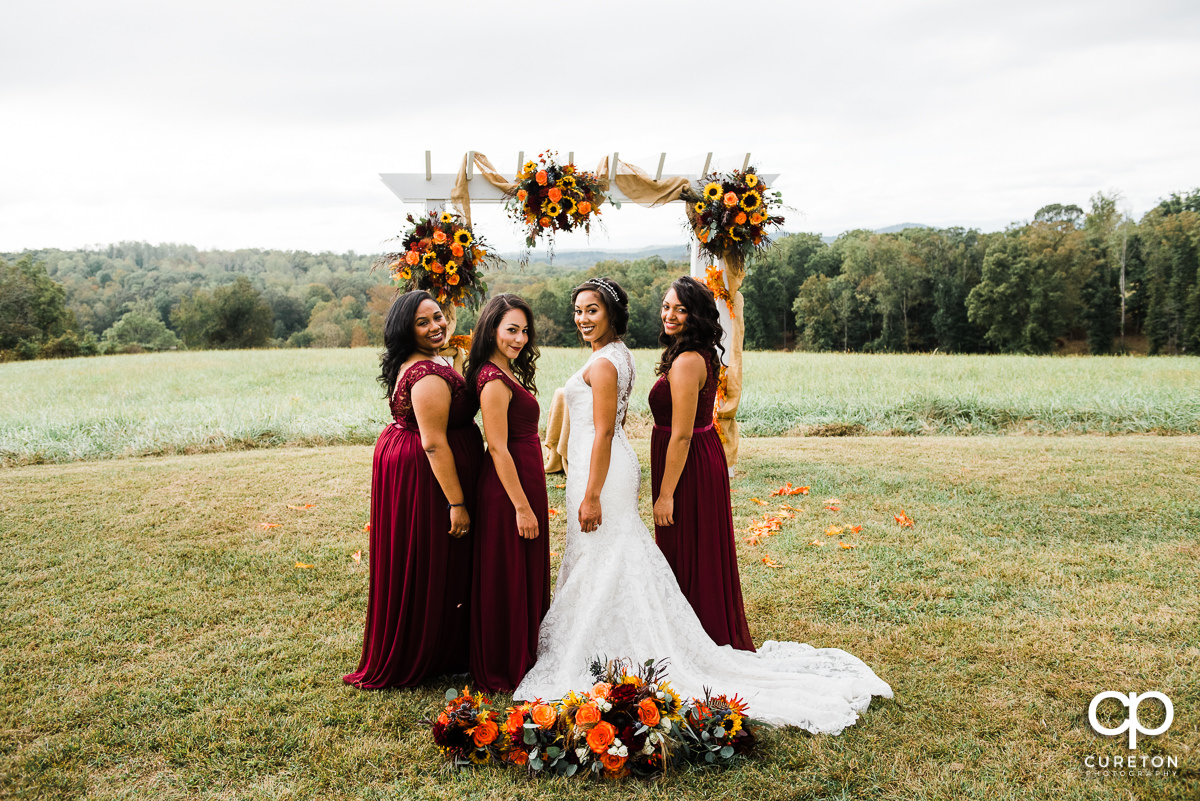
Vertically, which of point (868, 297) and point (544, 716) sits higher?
point (868, 297)

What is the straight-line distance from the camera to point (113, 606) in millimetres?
5055

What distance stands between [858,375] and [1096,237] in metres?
31.2

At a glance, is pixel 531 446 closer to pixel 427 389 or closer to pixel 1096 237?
pixel 427 389

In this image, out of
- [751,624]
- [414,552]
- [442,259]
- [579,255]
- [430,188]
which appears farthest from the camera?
[579,255]

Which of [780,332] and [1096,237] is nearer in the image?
[1096,237]

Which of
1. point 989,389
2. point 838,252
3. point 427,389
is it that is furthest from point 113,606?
point 838,252

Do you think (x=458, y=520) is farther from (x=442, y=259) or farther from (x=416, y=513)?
(x=442, y=259)

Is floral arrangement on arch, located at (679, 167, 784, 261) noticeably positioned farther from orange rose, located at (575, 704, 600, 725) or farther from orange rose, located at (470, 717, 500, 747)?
orange rose, located at (470, 717, 500, 747)

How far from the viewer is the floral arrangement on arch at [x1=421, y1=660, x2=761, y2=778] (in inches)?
120

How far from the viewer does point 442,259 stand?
589 cm

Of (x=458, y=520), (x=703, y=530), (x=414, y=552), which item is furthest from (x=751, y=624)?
(x=414, y=552)

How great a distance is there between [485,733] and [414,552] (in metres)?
1.07

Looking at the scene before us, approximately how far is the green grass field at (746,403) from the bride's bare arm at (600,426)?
8.39 meters

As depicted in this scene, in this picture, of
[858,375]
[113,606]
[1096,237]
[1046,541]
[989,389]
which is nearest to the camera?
[113,606]
